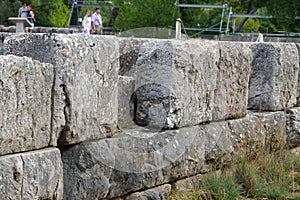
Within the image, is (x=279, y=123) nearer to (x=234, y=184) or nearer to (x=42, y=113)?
(x=234, y=184)

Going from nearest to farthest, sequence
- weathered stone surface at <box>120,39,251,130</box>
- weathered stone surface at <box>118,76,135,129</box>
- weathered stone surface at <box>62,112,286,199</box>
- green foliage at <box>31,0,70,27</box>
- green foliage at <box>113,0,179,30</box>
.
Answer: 1. weathered stone surface at <box>62,112,286,199</box>
2. weathered stone surface at <box>118,76,135,129</box>
3. weathered stone surface at <box>120,39,251,130</box>
4. green foliage at <box>113,0,179,30</box>
5. green foliage at <box>31,0,70,27</box>

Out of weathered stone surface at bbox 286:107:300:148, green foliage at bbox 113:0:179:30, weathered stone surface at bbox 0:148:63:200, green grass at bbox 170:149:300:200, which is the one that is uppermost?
green foliage at bbox 113:0:179:30

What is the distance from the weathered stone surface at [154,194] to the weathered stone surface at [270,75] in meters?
1.90

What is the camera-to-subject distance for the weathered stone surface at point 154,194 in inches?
198

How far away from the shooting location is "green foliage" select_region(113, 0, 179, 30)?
82.5 ft

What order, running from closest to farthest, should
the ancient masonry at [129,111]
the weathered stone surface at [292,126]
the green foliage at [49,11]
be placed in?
the ancient masonry at [129,111] → the weathered stone surface at [292,126] → the green foliage at [49,11]

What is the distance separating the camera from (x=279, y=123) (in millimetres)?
6973

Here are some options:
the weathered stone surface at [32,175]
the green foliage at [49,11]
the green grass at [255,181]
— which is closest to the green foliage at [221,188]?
the green grass at [255,181]

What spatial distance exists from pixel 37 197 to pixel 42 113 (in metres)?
0.53

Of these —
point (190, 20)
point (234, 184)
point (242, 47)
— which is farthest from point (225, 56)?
point (190, 20)

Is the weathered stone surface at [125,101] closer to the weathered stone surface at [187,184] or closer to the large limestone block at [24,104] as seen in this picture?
the weathered stone surface at [187,184]

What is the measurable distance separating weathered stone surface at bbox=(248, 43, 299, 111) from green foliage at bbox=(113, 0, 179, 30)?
17673 millimetres

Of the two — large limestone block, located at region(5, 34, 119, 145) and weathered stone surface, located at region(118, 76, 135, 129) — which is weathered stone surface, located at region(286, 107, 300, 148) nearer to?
weathered stone surface, located at region(118, 76, 135, 129)

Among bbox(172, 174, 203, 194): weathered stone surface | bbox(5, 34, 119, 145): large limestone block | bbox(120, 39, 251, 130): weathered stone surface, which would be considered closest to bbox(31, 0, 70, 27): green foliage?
bbox(120, 39, 251, 130): weathered stone surface
